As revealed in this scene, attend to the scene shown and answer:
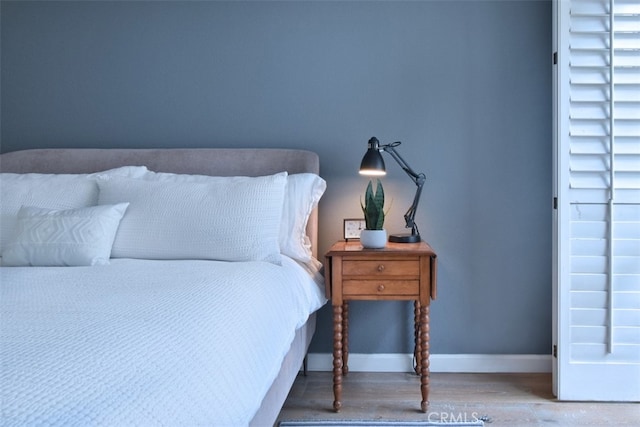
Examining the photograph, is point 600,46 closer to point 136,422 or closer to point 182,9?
point 182,9

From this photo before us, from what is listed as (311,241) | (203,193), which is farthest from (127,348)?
(311,241)

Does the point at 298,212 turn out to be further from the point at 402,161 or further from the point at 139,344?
the point at 139,344

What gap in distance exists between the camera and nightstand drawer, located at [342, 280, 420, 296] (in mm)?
2004

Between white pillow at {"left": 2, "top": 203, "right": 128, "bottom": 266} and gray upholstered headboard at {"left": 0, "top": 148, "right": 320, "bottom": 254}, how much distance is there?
0.63 m

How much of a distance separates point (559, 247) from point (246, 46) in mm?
1888

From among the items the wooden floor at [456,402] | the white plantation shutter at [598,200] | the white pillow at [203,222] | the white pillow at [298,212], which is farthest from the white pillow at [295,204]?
the white plantation shutter at [598,200]

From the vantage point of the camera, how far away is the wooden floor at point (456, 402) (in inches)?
77.0

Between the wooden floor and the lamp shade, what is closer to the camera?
the wooden floor

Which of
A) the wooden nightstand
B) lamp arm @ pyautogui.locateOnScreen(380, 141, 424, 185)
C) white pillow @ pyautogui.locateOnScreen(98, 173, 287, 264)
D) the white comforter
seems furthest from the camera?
lamp arm @ pyautogui.locateOnScreen(380, 141, 424, 185)

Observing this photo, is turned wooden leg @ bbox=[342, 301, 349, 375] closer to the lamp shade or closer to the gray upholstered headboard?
the gray upholstered headboard

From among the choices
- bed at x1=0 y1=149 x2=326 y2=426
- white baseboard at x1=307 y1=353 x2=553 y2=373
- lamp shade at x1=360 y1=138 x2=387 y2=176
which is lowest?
white baseboard at x1=307 y1=353 x2=553 y2=373

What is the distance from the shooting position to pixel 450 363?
2480mm

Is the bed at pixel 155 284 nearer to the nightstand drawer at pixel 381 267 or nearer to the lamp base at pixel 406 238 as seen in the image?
the nightstand drawer at pixel 381 267

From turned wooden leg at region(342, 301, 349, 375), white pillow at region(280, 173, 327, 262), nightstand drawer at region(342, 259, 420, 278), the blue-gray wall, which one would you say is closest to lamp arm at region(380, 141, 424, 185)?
the blue-gray wall
